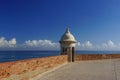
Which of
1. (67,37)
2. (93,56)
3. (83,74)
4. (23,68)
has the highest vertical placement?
(67,37)

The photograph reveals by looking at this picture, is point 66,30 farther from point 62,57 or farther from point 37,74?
point 37,74

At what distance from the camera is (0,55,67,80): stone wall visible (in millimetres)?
7238

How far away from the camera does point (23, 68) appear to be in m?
8.69

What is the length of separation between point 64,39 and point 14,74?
462 inches

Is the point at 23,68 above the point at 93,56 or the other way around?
the other way around

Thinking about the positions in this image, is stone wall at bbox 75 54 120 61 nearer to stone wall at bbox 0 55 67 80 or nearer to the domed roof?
the domed roof

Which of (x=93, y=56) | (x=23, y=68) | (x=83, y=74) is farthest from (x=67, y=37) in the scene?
(x=23, y=68)

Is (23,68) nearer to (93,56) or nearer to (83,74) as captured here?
(83,74)

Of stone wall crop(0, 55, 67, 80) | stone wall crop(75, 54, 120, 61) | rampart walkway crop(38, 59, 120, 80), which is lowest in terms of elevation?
rampart walkway crop(38, 59, 120, 80)

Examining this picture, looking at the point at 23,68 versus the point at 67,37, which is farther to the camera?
the point at 67,37

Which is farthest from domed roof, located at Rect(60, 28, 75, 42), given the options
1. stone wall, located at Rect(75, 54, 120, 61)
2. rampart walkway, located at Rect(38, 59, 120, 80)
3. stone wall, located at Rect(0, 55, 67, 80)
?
stone wall, located at Rect(0, 55, 67, 80)

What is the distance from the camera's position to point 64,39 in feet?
63.6

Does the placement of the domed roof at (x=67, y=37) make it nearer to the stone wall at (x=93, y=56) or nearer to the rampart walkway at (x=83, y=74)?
the stone wall at (x=93, y=56)

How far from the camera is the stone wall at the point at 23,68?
7238 mm
